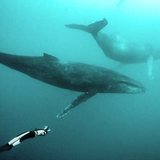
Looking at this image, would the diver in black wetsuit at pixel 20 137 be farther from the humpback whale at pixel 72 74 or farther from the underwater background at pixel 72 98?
the underwater background at pixel 72 98

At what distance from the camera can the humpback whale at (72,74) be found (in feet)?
33.3

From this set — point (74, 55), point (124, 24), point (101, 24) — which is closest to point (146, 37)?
point (124, 24)

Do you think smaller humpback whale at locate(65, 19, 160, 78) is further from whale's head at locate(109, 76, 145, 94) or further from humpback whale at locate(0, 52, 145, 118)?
whale's head at locate(109, 76, 145, 94)

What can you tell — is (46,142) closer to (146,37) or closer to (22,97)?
(22,97)

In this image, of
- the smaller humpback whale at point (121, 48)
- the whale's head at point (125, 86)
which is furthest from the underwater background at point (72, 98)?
the whale's head at point (125, 86)

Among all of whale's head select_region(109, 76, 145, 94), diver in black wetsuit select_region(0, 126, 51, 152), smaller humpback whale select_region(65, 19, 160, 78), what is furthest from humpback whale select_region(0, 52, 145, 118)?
diver in black wetsuit select_region(0, 126, 51, 152)

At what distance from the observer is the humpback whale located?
10141 mm

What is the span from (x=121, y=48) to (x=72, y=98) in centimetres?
1563

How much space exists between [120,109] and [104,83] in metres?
27.5

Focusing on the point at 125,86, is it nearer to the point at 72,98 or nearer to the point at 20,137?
the point at 20,137

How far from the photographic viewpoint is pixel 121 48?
1562cm

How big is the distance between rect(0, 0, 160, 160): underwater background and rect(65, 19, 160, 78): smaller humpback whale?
185 centimetres

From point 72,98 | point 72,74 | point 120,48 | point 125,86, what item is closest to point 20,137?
point 72,74

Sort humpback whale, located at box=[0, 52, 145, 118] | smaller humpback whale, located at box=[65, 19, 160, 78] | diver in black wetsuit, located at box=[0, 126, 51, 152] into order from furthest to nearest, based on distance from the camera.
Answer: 1. smaller humpback whale, located at box=[65, 19, 160, 78]
2. humpback whale, located at box=[0, 52, 145, 118]
3. diver in black wetsuit, located at box=[0, 126, 51, 152]
